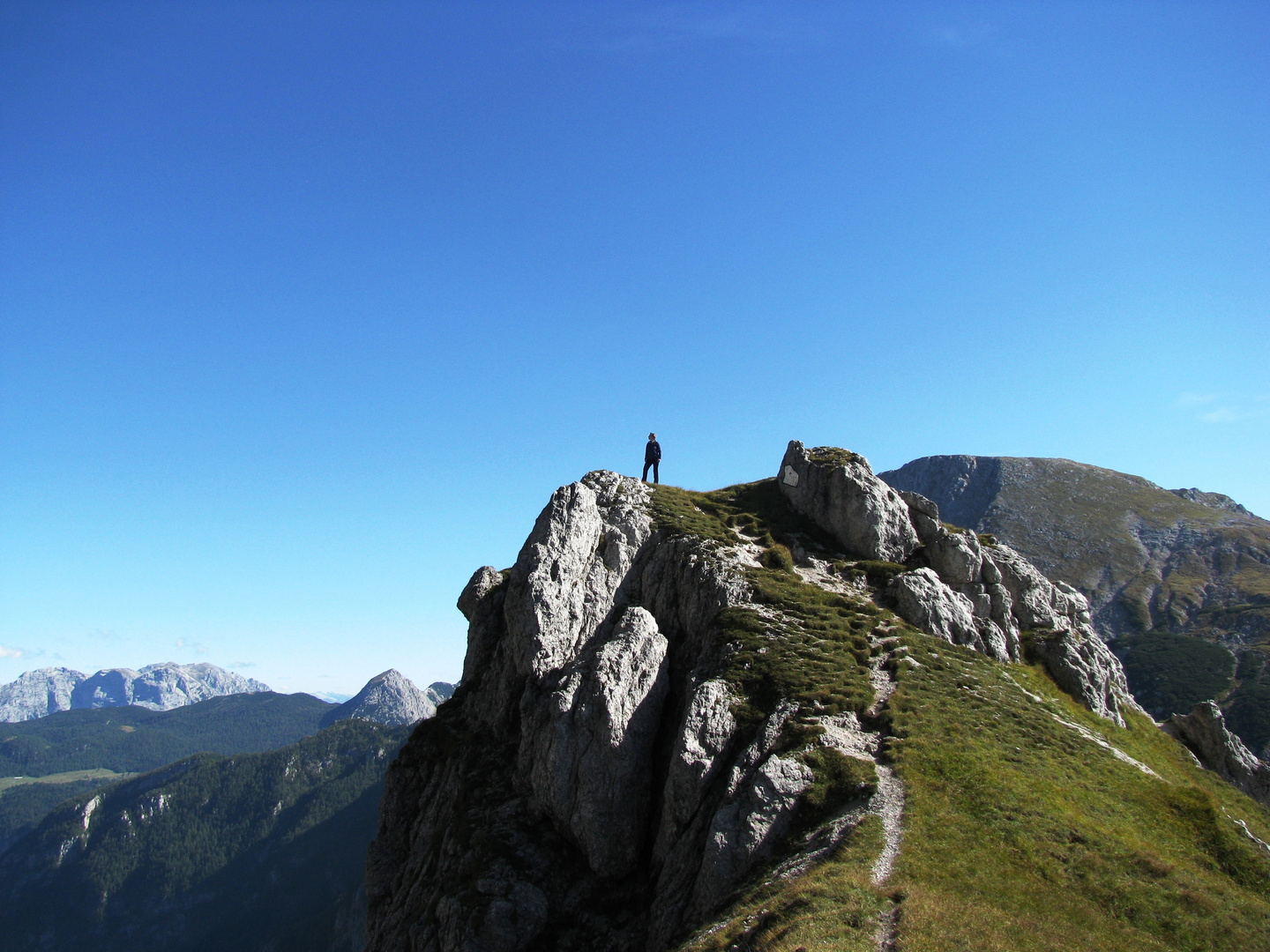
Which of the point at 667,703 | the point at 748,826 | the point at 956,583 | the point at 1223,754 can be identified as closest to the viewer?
the point at 748,826

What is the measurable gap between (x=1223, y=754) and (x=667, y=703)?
Result: 4191 cm

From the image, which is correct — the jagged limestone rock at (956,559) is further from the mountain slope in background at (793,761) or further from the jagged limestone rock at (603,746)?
the jagged limestone rock at (603,746)

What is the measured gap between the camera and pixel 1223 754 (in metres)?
51.4

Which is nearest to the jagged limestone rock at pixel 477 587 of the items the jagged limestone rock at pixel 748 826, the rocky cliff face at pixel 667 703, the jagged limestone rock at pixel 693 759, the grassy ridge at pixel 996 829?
the rocky cliff face at pixel 667 703

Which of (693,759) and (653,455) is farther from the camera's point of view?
(653,455)

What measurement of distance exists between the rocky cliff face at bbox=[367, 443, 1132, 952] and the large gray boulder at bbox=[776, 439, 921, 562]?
0.17 m

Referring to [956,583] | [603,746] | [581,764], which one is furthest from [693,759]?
[956,583]

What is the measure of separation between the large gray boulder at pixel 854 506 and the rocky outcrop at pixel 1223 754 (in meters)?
23.4

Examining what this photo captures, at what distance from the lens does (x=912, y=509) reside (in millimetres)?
57875

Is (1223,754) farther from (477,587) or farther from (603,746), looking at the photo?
(477,587)

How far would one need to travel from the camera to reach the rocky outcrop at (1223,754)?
5075 centimetres

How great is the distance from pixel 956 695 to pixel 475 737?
30.4 meters

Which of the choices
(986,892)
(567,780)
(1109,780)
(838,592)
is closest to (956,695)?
(1109,780)

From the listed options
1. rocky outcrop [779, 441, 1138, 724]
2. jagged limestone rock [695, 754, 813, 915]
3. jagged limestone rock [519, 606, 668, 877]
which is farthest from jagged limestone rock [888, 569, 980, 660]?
jagged limestone rock [695, 754, 813, 915]
